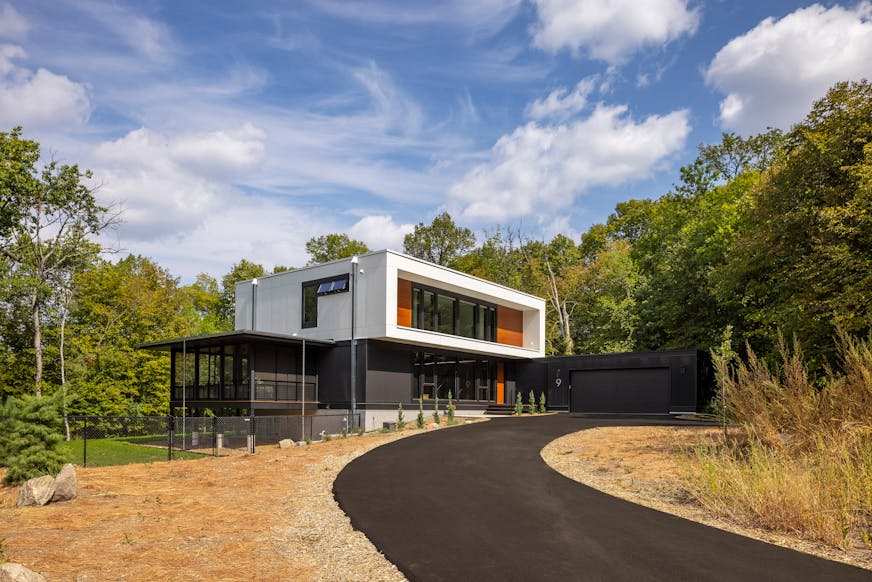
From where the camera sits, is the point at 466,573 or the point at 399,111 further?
the point at 399,111

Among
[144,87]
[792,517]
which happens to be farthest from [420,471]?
[144,87]

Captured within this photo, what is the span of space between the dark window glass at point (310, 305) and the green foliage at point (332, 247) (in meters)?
20.9

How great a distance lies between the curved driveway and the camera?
581 centimetres

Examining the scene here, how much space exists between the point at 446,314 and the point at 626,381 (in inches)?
342

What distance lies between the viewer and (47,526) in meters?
7.72

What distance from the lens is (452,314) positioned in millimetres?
27000

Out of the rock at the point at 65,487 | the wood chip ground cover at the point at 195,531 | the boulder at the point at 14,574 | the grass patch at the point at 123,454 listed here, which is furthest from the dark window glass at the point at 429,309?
the boulder at the point at 14,574

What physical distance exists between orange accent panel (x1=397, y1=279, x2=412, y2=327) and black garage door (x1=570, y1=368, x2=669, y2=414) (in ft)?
30.5

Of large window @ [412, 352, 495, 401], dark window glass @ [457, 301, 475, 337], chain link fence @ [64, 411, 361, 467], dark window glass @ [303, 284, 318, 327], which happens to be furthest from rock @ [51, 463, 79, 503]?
dark window glass @ [457, 301, 475, 337]

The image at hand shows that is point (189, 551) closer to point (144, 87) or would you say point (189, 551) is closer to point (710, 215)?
point (144, 87)

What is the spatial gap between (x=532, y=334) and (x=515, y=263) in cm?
1742

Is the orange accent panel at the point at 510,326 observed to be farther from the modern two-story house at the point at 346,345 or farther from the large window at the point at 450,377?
the modern two-story house at the point at 346,345

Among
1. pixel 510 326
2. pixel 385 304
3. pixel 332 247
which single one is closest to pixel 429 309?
pixel 385 304

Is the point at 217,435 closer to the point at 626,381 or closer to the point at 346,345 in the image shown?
the point at 346,345
